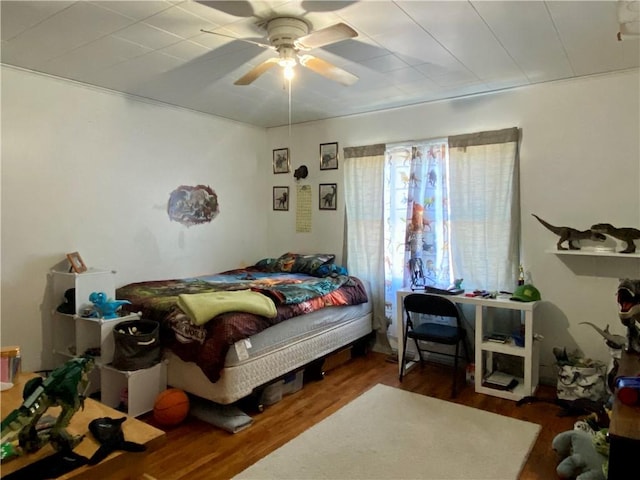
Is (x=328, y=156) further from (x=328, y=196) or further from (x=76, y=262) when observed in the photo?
(x=76, y=262)

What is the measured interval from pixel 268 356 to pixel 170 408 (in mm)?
705

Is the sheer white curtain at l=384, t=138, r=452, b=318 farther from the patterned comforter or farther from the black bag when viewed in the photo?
the black bag

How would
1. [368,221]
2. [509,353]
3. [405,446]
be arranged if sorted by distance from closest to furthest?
[405,446]
[509,353]
[368,221]

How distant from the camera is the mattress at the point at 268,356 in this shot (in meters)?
2.67

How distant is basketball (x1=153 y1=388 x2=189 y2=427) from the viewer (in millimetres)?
2688

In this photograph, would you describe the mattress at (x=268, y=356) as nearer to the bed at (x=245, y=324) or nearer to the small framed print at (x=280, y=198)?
the bed at (x=245, y=324)

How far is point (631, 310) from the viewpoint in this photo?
220cm

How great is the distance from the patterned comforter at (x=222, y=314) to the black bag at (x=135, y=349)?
95 millimetres

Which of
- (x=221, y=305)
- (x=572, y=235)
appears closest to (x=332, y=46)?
(x=221, y=305)

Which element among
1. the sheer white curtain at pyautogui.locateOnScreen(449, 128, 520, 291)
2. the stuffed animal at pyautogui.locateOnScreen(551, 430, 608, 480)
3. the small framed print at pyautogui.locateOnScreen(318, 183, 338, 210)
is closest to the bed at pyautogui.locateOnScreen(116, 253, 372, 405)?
the small framed print at pyautogui.locateOnScreen(318, 183, 338, 210)

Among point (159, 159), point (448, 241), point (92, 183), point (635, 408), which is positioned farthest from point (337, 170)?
point (635, 408)

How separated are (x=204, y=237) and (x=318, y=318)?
1753mm

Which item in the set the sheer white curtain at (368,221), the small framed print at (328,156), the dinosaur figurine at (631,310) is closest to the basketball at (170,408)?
the sheer white curtain at (368,221)

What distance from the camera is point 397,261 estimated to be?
13.6 ft
